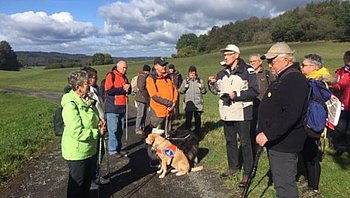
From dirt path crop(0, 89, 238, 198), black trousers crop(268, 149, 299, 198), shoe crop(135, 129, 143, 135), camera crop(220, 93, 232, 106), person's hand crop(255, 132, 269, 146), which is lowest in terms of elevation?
shoe crop(135, 129, 143, 135)

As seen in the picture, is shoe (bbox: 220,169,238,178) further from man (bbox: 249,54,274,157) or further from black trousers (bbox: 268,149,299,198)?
black trousers (bbox: 268,149,299,198)

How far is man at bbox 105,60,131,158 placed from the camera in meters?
8.07

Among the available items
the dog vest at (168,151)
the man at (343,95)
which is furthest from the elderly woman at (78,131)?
the man at (343,95)

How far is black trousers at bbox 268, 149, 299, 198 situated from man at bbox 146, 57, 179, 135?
145 inches

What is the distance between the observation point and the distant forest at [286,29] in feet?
268

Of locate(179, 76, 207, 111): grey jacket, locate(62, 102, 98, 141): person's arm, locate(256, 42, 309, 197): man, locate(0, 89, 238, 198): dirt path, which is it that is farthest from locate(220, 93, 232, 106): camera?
locate(179, 76, 207, 111): grey jacket

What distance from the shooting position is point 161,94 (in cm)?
760

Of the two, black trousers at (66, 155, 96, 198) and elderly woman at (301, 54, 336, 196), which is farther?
elderly woman at (301, 54, 336, 196)

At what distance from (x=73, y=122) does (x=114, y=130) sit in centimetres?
368

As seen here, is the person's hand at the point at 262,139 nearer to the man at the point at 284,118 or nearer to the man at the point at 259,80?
the man at the point at 284,118

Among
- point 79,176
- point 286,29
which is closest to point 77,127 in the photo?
point 79,176

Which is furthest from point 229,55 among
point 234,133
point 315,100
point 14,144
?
point 14,144

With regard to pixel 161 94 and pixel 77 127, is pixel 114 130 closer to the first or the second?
pixel 161 94

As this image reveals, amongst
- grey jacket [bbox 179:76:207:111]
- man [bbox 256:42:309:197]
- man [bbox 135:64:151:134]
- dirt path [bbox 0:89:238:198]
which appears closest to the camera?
man [bbox 256:42:309:197]
